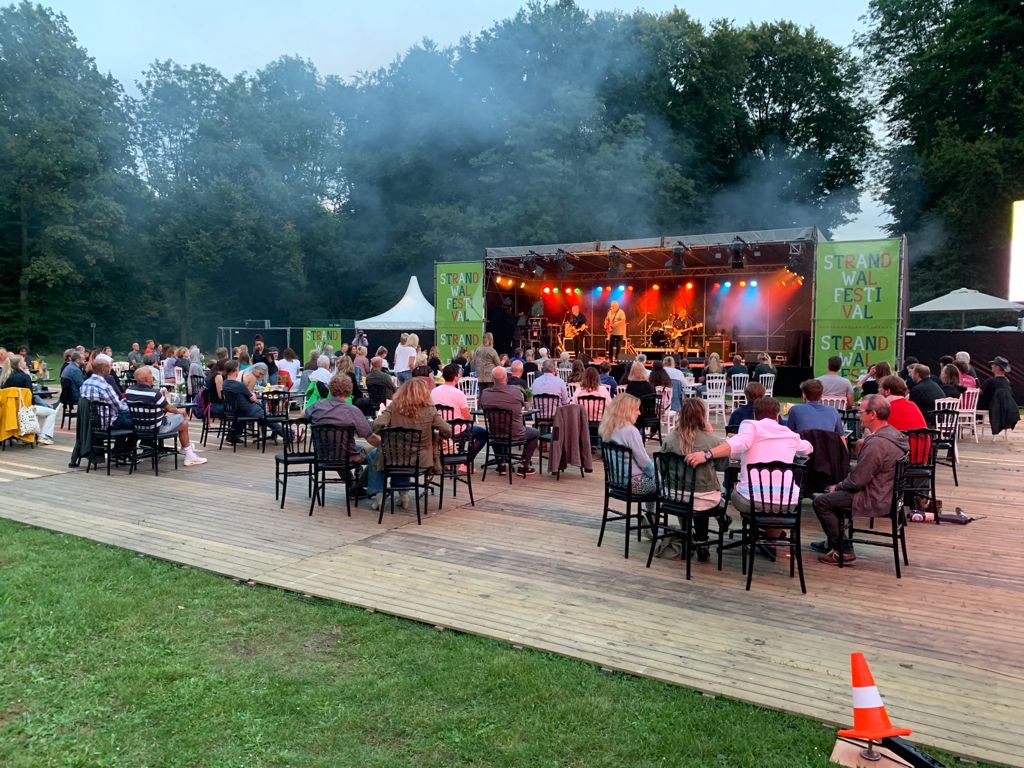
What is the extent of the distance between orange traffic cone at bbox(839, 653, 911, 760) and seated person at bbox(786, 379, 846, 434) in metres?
3.14

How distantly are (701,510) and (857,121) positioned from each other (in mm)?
33834

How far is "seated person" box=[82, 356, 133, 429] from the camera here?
7680mm

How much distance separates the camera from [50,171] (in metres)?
29.0

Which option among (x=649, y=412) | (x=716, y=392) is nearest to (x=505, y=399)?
(x=649, y=412)

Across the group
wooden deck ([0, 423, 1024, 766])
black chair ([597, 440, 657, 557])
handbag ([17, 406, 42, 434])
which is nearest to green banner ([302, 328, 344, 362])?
handbag ([17, 406, 42, 434])

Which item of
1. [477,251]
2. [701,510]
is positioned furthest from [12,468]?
[477,251]

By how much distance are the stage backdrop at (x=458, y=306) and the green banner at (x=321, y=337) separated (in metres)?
4.33

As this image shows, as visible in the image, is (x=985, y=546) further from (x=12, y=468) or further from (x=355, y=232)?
(x=355, y=232)

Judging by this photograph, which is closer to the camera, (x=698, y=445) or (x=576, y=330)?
(x=698, y=445)

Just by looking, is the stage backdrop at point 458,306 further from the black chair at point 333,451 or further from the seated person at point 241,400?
Result: the black chair at point 333,451

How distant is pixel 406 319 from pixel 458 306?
14.8ft

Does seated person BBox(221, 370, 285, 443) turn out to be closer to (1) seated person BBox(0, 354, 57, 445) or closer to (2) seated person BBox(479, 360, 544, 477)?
(1) seated person BBox(0, 354, 57, 445)

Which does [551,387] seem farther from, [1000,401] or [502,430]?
[1000,401]

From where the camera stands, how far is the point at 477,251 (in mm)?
29875
